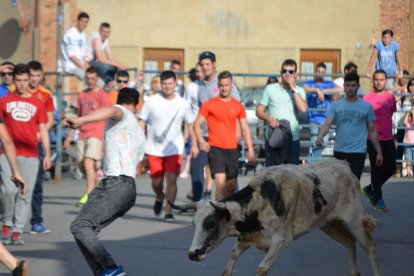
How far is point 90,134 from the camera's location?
16406mm

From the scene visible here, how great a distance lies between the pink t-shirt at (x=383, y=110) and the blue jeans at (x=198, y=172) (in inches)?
97.4

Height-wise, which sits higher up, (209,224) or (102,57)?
(102,57)

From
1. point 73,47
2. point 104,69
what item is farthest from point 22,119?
point 73,47

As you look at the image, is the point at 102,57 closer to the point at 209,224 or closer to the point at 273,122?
the point at 273,122

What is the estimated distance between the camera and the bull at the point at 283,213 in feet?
29.0

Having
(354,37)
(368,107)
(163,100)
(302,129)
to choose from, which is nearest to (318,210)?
(368,107)

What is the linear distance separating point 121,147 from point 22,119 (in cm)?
318

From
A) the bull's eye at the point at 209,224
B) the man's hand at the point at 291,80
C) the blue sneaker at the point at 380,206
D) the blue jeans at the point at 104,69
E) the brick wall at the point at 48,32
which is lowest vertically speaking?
the blue sneaker at the point at 380,206

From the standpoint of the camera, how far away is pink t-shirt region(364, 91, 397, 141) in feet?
50.3

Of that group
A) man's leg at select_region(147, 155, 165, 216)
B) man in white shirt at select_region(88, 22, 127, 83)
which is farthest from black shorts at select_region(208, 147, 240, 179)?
man in white shirt at select_region(88, 22, 127, 83)

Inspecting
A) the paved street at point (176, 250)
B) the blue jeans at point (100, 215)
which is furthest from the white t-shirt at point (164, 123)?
the blue jeans at point (100, 215)

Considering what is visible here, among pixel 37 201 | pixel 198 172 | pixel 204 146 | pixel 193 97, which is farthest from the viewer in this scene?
pixel 193 97

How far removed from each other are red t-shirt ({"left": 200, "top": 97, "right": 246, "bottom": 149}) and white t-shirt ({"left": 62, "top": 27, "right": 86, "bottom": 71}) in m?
7.31

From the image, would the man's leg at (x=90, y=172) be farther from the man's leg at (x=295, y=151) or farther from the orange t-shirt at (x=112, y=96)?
the man's leg at (x=295, y=151)
